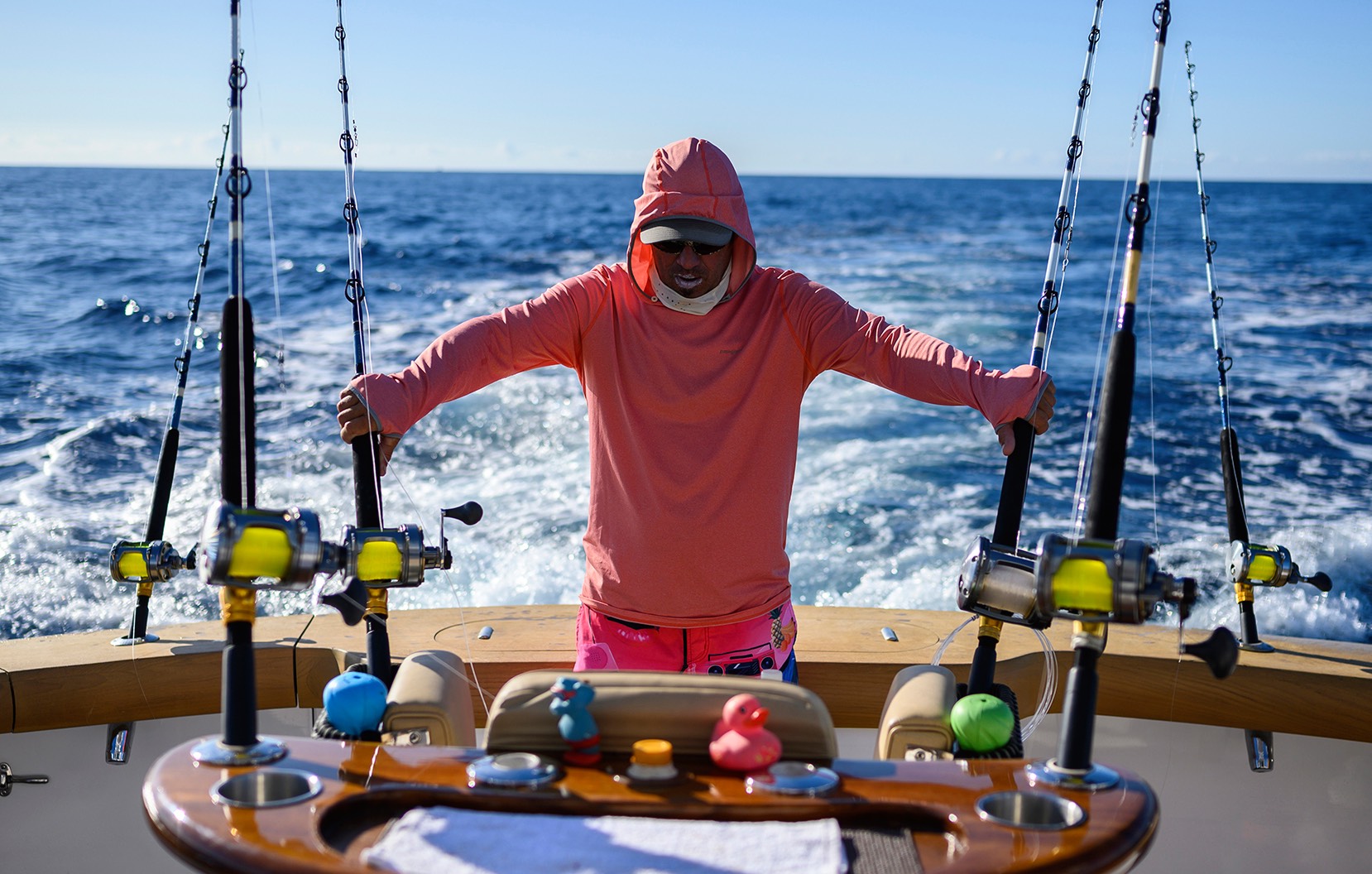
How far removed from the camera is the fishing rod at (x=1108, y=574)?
1.35 meters

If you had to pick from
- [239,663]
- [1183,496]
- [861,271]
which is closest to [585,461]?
[1183,496]

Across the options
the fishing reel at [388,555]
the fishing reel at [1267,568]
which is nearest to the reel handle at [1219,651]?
the fishing reel at [388,555]

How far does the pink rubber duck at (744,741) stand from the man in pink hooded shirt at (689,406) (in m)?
0.59

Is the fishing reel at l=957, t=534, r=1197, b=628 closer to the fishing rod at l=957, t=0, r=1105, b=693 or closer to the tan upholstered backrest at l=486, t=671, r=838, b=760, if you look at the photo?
the fishing rod at l=957, t=0, r=1105, b=693

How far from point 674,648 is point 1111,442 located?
2.79 ft

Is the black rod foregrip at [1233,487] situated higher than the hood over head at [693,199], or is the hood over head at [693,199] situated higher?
the hood over head at [693,199]

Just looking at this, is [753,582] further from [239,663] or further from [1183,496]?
[1183,496]

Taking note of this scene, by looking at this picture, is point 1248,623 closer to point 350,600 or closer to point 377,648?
point 377,648

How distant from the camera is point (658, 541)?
2047mm

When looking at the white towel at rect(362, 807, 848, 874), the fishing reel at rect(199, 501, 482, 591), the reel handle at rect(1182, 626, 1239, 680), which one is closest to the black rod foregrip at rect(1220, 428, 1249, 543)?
the reel handle at rect(1182, 626, 1239, 680)

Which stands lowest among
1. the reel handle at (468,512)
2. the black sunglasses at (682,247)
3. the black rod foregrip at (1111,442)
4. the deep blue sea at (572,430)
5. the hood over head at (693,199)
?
the deep blue sea at (572,430)

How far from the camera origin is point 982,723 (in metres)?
1.65

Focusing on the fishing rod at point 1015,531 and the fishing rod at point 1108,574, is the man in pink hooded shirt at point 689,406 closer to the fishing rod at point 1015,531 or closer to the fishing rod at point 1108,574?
the fishing rod at point 1015,531

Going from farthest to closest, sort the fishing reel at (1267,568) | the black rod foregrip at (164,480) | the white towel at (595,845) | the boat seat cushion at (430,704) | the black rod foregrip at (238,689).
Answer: the black rod foregrip at (164,480)
the fishing reel at (1267,568)
the boat seat cushion at (430,704)
the black rod foregrip at (238,689)
the white towel at (595,845)
